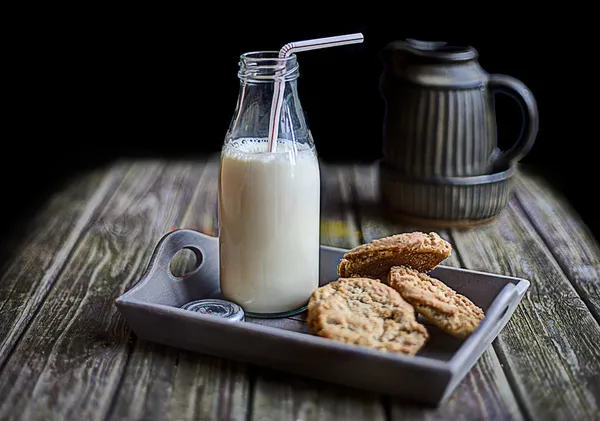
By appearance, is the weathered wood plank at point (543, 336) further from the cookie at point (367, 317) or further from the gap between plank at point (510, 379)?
the cookie at point (367, 317)

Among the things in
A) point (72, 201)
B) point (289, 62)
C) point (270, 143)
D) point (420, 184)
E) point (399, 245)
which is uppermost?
point (289, 62)

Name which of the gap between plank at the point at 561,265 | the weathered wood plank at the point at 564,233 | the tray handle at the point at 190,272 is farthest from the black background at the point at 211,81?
the tray handle at the point at 190,272

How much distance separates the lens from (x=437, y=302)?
1.01 meters

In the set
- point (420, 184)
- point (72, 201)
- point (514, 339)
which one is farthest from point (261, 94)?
point (72, 201)

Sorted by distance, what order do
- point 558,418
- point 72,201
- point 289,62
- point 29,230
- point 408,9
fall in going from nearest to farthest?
1. point 558,418
2. point 289,62
3. point 29,230
4. point 72,201
5. point 408,9

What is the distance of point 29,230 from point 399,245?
2.83 ft

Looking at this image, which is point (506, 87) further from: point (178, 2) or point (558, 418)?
point (178, 2)

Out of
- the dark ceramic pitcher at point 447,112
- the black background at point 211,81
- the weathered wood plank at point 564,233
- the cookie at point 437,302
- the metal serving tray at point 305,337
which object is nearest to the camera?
the metal serving tray at point 305,337

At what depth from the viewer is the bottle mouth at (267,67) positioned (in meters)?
1.04

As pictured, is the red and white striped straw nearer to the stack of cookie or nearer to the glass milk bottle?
the glass milk bottle

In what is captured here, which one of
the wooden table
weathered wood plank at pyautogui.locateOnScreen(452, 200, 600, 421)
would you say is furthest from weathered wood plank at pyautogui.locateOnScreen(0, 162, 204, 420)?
weathered wood plank at pyautogui.locateOnScreen(452, 200, 600, 421)

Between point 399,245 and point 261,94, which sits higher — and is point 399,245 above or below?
below

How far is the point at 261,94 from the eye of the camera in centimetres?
107

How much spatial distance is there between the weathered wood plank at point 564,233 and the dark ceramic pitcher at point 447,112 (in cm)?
16
